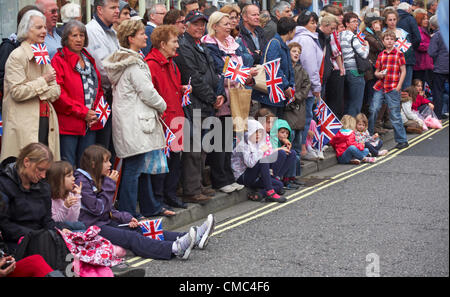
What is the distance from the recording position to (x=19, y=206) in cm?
634

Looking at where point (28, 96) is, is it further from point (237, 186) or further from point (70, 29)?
point (237, 186)

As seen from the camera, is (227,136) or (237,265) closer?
(237,265)

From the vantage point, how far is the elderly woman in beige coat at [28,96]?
7523mm

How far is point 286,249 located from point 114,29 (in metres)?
3.52

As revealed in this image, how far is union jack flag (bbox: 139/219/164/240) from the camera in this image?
7.48m

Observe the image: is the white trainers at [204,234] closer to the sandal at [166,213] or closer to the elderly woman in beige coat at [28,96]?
the sandal at [166,213]

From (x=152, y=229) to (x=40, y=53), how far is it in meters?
1.92

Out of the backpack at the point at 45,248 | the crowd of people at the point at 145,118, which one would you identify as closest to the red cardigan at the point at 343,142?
the crowd of people at the point at 145,118

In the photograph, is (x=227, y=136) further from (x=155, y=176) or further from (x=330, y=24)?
(x=330, y=24)

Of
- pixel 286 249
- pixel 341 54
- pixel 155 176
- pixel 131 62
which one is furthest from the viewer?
pixel 341 54

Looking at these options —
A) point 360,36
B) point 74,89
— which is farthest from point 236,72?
point 360,36

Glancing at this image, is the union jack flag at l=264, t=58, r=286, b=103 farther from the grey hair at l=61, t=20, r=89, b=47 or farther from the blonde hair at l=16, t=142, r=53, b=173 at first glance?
the blonde hair at l=16, t=142, r=53, b=173
